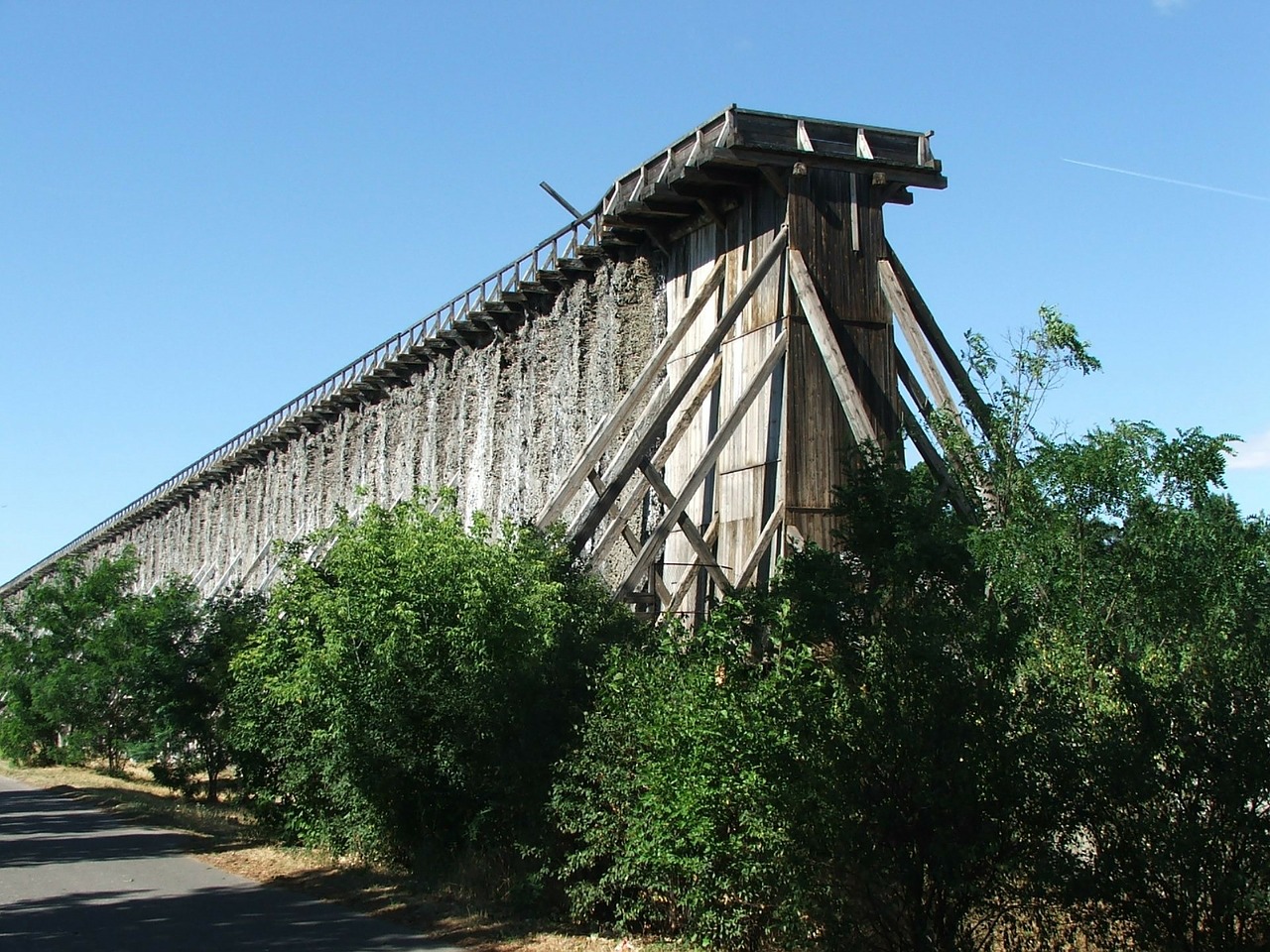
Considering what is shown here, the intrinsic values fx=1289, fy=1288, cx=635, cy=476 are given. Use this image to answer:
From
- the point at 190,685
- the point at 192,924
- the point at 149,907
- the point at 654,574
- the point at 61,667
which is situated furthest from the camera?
the point at 61,667

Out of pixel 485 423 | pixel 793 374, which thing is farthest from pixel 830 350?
pixel 485 423

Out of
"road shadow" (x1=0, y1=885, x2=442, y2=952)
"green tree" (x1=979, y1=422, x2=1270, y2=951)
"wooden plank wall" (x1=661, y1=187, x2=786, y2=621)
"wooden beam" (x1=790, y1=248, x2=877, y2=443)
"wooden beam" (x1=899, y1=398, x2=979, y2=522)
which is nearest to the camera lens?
"green tree" (x1=979, y1=422, x2=1270, y2=951)

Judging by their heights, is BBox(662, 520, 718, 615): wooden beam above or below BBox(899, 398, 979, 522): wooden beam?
below

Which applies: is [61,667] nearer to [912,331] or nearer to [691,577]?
[691,577]

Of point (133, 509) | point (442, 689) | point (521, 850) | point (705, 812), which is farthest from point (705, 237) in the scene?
point (133, 509)

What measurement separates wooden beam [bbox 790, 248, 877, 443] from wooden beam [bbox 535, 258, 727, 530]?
2190mm

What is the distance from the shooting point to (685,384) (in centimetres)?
1877

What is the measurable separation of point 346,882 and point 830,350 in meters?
9.57

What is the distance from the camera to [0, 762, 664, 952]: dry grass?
405 inches

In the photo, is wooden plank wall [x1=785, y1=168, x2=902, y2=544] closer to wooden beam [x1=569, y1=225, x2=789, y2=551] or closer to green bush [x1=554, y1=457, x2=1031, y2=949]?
wooden beam [x1=569, y1=225, x2=789, y2=551]

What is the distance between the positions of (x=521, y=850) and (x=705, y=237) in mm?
13275

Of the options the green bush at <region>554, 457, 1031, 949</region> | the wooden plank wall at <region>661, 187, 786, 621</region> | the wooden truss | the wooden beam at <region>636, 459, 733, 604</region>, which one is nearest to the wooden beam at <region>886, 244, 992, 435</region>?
the wooden truss

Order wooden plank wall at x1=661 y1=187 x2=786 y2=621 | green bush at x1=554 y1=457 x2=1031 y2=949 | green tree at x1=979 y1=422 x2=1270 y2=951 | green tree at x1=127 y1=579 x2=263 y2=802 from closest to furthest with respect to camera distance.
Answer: green tree at x1=979 y1=422 x2=1270 y2=951, green bush at x1=554 y1=457 x2=1031 y2=949, wooden plank wall at x1=661 y1=187 x2=786 y2=621, green tree at x1=127 y1=579 x2=263 y2=802

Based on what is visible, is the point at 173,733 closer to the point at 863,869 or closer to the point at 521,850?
the point at 521,850
